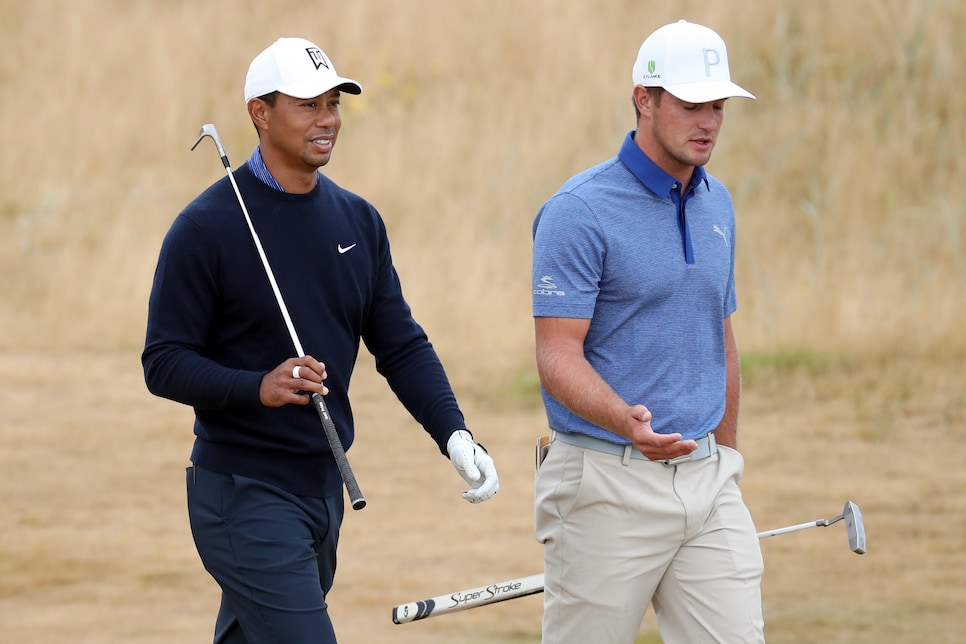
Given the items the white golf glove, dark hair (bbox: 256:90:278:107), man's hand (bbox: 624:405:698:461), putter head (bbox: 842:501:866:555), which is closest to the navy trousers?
the white golf glove

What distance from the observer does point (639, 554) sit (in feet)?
12.0

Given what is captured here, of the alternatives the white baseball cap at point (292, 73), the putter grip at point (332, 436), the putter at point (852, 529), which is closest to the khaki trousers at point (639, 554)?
the putter at point (852, 529)

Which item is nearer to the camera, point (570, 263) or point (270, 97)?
point (570, 263)

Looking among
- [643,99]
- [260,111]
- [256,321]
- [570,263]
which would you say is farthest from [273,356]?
[643,99]

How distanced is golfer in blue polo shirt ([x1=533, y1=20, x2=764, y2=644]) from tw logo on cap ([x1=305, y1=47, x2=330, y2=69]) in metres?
0.66

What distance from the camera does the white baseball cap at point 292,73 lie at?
12.2 ft

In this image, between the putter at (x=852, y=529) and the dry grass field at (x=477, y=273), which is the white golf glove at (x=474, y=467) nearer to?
the putter at (x=852, y=529)

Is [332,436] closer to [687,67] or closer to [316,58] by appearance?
[316,58]

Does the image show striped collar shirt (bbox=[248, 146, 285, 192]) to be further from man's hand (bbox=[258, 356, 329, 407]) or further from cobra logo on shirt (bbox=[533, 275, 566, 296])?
cobra logo on shirt (bbox=[533, 275, 566, 296])

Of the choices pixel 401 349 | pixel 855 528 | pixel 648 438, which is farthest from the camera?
pixel 855 528

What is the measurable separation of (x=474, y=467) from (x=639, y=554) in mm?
444

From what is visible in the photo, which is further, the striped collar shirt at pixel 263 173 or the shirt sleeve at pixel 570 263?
the striped collar shirt at pixel 263 173

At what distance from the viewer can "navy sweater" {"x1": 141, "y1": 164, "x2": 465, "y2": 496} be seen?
11.6ft

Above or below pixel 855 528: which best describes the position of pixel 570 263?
above
